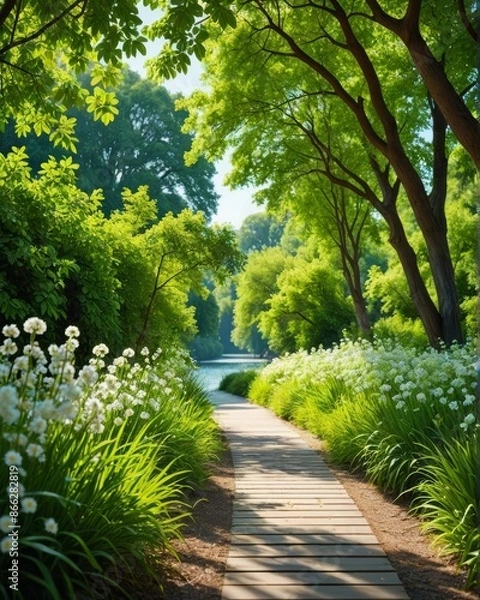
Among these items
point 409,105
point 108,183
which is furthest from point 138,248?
point 108,183

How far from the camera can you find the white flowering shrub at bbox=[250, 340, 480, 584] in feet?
14.7

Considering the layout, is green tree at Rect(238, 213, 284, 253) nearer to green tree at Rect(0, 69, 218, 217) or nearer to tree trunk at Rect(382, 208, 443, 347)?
green tree at Rect(0, 69, 218, 217)

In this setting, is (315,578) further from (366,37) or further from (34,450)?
(366,37)

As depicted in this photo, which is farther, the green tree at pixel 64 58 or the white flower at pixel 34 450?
the green tree at pixel 64 58

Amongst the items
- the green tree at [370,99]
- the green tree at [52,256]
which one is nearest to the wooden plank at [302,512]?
the green tree at [52,256]

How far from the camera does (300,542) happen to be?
15.3ft

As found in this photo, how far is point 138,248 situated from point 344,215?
31.5 feet

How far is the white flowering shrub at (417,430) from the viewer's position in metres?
4.48

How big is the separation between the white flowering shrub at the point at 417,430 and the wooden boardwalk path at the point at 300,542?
1.54 ft

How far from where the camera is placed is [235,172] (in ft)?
54.1

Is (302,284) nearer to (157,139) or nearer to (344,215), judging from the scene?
(344,215)

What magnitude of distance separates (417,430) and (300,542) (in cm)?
189

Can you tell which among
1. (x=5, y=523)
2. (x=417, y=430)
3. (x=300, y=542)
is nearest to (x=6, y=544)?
(x=5, y=523)

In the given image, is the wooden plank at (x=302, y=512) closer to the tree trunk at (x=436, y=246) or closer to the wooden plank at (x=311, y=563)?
the wooden plank at (x=311, y=563)
